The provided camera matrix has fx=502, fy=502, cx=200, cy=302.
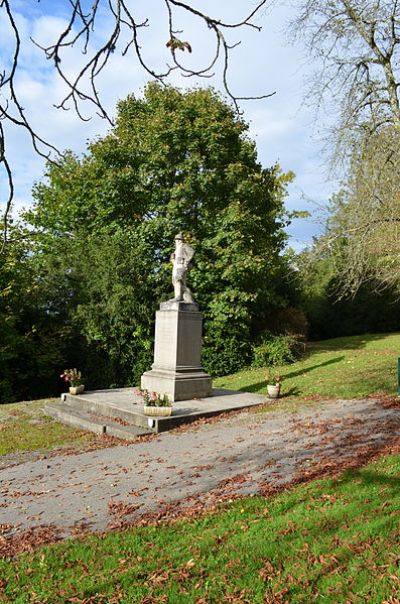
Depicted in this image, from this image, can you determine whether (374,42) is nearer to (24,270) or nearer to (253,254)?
(253,254)

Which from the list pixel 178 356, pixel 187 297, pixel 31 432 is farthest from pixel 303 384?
pixel 31 432

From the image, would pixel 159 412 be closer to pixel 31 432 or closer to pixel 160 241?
pixel 31 432

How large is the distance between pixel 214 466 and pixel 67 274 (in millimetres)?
14253

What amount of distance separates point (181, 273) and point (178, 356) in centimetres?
239

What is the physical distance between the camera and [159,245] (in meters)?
21.1

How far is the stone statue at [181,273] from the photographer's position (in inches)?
548

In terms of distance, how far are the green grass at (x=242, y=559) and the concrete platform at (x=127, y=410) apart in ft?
16.6

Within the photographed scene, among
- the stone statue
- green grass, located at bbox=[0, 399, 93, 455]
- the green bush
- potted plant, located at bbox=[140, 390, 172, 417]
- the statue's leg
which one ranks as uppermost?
the stone statue

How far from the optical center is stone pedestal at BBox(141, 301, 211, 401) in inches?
517

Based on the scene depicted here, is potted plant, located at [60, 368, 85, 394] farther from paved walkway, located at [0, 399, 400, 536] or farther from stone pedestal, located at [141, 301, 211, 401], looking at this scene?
paved walkway, located at [0, 399, 400, 536]

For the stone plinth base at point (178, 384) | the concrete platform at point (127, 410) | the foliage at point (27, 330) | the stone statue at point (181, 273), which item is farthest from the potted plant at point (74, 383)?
the foliage at point (27, 330)

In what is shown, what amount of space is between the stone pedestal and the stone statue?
0.35m

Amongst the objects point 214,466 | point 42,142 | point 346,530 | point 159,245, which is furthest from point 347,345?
point 42,142

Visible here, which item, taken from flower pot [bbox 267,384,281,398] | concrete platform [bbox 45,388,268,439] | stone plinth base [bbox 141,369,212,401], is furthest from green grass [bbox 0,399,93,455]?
flower pot [bbox 267,384,281,398]
